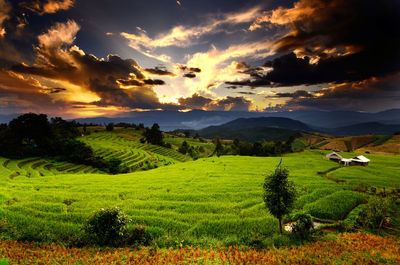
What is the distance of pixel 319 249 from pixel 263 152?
92114 mm

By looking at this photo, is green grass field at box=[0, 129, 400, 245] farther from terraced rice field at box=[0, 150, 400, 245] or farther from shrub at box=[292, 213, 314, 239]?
shrub at box=[292, 213, 314, 239]

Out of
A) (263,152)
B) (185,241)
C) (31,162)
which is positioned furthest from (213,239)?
(263,152)

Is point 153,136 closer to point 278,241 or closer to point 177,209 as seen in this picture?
point 177,209

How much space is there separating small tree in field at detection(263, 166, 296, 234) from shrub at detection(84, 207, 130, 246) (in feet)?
41.9

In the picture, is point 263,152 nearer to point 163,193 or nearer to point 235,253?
point 163,193

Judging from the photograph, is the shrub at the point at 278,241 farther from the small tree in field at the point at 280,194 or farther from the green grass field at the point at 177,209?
the small tree in field at the point at 280,194

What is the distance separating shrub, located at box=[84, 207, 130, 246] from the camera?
12125mm

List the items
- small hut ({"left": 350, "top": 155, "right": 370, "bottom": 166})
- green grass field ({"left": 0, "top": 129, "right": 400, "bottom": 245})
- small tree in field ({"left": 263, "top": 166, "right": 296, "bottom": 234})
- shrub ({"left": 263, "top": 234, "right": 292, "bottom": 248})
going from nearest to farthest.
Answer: shrub ({"left": 263, "top": 234, "right": 292, "bottom": 248}), green grass field ({"left": 0, "top": 129, "right": 400, "bottom": 245}), small tree in field ({"left": 263, "top": 166, "right": 296, "bottom": 234}), small hut ({"left": 350, "top": 155, "right": 370, "bottom": 166})

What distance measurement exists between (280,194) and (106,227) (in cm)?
1470

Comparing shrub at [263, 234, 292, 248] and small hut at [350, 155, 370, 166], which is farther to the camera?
small hut at [350, 155, 370, 166]

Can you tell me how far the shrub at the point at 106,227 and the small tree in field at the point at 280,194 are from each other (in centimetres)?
1276

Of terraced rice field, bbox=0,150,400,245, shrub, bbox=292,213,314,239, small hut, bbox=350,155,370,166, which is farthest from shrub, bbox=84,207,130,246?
small hut, bbox=350,155,370,166

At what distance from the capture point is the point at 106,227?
12.2 meters

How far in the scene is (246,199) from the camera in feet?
71.9
